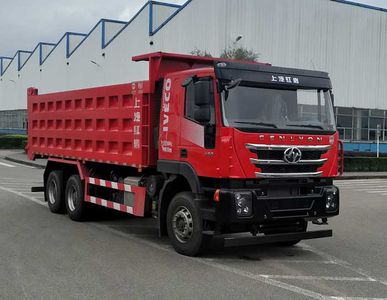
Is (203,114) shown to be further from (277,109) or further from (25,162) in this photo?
(25,162)

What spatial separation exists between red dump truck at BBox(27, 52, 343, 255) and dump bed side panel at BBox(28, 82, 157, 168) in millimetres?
32

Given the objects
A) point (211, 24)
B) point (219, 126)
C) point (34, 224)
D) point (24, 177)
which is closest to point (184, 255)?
point (219, 126)

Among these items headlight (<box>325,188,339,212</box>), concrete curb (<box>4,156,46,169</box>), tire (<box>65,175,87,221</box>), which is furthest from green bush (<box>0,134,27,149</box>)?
headlight (<box>325,188,339,212</box>)

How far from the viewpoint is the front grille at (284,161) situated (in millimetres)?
6738

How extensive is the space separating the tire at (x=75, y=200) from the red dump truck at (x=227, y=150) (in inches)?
51.7

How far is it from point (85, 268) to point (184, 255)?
1448 mm

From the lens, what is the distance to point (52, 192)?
1122 cm

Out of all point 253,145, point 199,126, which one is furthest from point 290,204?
point 199,126

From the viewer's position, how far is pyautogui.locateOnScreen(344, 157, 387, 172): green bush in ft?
85.2

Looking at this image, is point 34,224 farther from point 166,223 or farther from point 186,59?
point 186,59

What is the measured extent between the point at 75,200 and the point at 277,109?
4821mm

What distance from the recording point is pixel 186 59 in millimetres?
8414

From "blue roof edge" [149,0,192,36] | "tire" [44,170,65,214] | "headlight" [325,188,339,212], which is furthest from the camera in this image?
"blue roof edge" [149,0,192,36]

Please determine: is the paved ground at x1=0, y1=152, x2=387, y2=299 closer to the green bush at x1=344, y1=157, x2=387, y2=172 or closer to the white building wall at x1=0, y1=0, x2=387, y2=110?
the green bush at x1=344, y1=157, x2=387, y2=172
